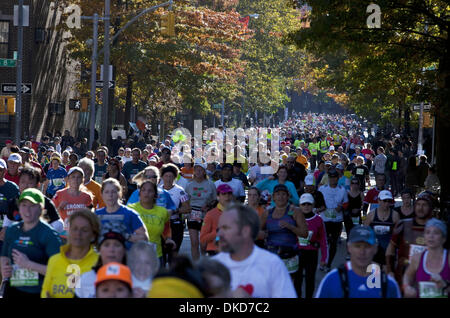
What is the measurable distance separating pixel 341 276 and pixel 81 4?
32995 mm

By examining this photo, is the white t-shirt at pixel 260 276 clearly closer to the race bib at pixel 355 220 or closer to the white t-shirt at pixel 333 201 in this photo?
the white t-shirt at pixel 333 201

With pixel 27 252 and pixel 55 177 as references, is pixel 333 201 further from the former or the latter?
pixel 27 252

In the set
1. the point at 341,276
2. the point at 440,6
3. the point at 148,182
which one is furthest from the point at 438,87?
the point at 341,276

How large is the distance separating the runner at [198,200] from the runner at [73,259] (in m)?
6.49

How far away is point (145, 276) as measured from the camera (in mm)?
6199

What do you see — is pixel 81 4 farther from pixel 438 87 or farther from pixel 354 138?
pixel 438 87

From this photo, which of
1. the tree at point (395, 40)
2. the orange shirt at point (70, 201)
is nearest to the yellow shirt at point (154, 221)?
the orange shirt at point (70, 201)

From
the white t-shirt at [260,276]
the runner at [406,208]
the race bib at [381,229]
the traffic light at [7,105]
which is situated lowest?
the race bib at [381,229]

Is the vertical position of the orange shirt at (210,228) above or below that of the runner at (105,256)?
below

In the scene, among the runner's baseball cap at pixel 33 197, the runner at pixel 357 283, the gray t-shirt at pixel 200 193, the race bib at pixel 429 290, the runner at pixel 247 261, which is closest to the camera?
the runner at pixel 247 261

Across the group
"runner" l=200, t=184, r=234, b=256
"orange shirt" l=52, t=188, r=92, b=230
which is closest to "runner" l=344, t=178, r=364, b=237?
"runner" l=200, t=184, r=234, b=256

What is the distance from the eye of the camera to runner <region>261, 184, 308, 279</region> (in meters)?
9.89

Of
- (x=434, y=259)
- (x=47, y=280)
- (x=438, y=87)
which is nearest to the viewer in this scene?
(x=47, y=280)

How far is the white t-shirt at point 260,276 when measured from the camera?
5602 mm
